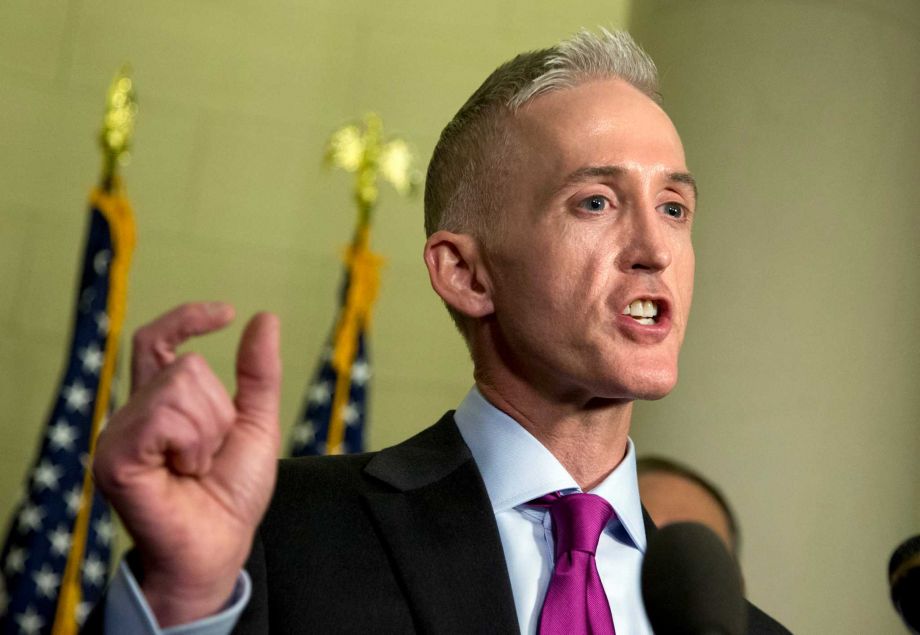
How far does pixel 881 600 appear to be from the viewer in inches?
173

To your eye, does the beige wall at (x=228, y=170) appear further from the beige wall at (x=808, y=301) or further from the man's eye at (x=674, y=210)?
the man's eye at (x=674, y=210)

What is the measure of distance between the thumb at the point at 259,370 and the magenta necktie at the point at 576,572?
65 centimetres

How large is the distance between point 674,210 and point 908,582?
0.96 metres

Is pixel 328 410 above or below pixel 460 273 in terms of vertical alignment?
below

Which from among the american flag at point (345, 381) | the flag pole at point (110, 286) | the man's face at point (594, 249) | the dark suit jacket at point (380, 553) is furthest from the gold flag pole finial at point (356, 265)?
the dark suit jacket at point (380, 553)

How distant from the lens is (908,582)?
1.48 m

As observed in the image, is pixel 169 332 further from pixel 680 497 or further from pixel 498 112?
pixel 680 497

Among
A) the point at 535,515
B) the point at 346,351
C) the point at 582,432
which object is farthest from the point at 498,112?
the point at 346,351

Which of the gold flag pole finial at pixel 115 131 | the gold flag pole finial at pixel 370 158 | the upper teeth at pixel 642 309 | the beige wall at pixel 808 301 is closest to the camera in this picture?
the upper teeth at pixel 642 309

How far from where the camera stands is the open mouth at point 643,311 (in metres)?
2.15

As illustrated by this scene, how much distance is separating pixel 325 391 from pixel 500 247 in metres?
3.46

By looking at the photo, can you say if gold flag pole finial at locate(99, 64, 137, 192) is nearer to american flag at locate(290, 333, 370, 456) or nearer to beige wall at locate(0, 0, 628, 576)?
american flag at locate(290, 333, 370, 456)

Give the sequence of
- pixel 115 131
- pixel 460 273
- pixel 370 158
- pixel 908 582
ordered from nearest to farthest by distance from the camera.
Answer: pixel 908 582 < pixel 460 273 < pixel 115 131 < pixel 370 158

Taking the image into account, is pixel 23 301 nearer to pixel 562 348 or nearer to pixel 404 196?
pixel 404 196
